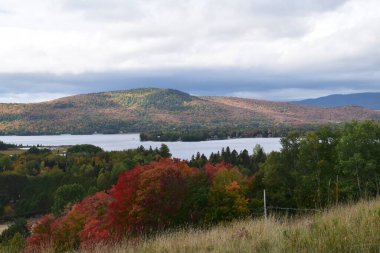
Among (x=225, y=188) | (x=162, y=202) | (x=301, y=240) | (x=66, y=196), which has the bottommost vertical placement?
(x=66, y=196)

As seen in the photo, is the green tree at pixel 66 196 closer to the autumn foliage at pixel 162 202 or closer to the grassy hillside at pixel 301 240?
the autumn foliage at pixel 162 202

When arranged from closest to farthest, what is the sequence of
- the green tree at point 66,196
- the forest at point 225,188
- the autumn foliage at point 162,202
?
the autumn foliage at point 162,202, the forest at point 225,188, the green tree at point 66,196

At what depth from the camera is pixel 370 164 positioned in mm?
33969

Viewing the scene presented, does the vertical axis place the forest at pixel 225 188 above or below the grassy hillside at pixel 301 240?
below

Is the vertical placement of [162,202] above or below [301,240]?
below

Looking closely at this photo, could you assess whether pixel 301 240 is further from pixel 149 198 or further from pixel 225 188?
pixel 225 188

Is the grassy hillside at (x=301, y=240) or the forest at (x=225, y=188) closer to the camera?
the grassy hillside at (x=301, y=240)

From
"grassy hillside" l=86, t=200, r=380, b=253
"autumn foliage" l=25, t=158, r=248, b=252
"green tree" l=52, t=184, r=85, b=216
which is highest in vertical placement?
"grassy hillside" l=86, t=200, r=380, b=253

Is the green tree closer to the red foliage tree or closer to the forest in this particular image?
the forest

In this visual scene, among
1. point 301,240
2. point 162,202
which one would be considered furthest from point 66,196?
point 301,240

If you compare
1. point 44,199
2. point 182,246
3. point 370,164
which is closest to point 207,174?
point 370,164

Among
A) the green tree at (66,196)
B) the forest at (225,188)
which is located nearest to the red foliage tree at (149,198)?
the forest at (225,188)

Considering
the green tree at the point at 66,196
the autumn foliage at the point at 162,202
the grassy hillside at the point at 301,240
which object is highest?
the grassy hillside at the point at 301,240

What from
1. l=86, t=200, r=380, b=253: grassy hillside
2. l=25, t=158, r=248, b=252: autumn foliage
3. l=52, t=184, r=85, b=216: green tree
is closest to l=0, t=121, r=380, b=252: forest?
l=25, t=158, r=248, b=252: autumn foliage
